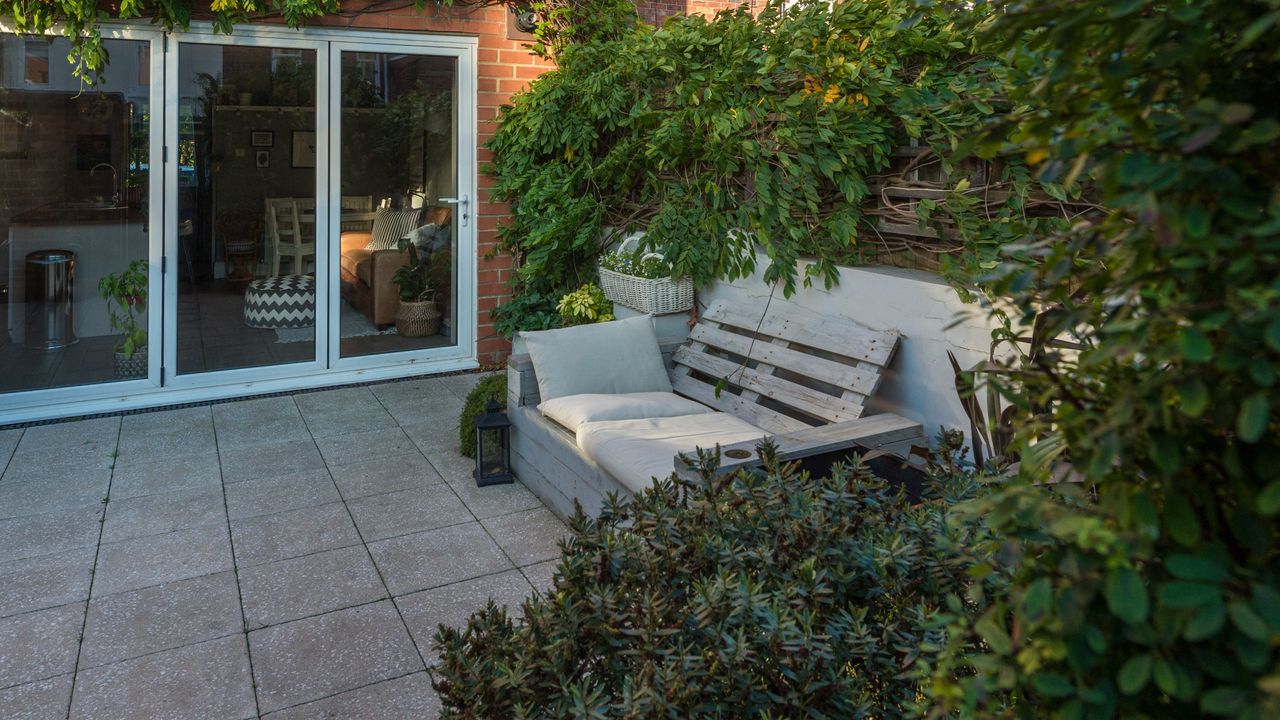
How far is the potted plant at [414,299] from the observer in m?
6.96

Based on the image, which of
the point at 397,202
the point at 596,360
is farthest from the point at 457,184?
the point at 596,360

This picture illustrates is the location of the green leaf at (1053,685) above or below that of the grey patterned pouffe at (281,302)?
below

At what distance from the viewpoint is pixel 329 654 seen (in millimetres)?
3107

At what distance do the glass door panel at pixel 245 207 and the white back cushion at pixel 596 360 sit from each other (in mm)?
2735

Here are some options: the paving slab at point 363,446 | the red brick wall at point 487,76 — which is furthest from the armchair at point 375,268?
the paving slab at point 363,446

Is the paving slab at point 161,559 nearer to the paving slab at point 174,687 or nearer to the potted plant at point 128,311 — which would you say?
the paving slab at point 174,687

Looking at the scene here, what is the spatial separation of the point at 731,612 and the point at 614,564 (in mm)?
272

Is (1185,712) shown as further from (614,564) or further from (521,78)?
(521,78)

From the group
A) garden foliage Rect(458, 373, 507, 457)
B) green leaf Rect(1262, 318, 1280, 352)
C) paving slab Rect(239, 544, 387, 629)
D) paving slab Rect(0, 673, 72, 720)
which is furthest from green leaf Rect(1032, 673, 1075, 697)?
garden foliage Rect(458, 373, 507, 457)

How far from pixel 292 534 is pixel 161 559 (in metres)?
0.49

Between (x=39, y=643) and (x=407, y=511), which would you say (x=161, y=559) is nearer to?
(x=39, y=643)

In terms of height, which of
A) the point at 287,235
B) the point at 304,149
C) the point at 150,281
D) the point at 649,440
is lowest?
the point at 649,440

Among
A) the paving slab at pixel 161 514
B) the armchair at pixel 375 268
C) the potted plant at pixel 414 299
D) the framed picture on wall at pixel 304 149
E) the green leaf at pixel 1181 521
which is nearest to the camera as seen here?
the green leaf at pixel 1181 521

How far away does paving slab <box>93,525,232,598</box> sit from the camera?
3639 mm
